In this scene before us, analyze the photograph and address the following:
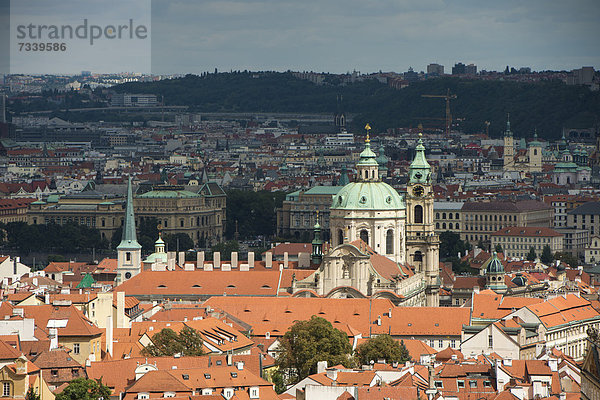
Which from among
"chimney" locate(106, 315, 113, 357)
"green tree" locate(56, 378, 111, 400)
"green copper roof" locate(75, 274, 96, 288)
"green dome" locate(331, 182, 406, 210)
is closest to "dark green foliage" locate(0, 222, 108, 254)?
"green copper roof" locate(75, 274, 96, 288)

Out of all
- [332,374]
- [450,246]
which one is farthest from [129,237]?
[450,246]

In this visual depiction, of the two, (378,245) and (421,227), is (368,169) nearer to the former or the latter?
(378,245)

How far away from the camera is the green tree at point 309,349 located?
205 feet

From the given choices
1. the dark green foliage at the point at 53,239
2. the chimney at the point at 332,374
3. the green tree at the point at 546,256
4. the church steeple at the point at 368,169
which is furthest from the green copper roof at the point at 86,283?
the dark green foliage at the point at 53,239

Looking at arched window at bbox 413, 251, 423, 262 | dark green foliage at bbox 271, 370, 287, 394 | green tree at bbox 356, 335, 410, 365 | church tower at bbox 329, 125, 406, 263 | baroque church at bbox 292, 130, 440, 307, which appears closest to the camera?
dark green foliage at bbox 271, 370, 287, 394

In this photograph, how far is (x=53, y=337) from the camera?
56375 millimetres

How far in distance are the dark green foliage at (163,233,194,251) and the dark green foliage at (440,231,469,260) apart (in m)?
19.7

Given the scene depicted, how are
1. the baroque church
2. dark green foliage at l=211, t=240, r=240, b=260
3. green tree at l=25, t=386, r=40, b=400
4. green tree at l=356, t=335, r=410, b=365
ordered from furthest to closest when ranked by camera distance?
1. dark green foliage at l=211, t=240, r=240, b=260
2. the baroque church
3. green tree at l=356, t=335, r=410, b=365
4. green tree at l=25, t=386, r=40, b=400

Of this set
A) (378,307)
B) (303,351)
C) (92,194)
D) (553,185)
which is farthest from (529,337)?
(553,185)

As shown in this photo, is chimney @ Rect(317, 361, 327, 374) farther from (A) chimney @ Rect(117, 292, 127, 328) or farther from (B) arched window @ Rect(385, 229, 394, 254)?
(B) arched window @ Rect(385, 229, 394, 254)

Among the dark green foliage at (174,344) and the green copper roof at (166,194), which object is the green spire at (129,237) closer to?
the dark green foliage at (174,344)

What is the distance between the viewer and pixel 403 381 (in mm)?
53688

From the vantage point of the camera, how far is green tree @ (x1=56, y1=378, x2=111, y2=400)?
50438 mm

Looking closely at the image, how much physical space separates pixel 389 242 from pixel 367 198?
7.49ft
